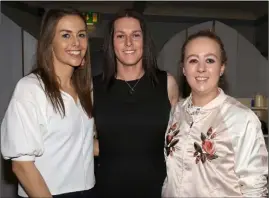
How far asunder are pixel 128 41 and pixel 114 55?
18cm

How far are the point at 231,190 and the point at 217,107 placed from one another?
348 mm

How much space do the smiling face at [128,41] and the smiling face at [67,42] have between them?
0.93 feet

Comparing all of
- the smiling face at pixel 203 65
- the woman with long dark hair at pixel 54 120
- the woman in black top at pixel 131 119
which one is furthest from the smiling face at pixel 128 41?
the smiling face at pixel 203 65

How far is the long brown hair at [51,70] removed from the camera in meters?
1.44

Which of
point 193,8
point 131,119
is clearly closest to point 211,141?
point 131,119

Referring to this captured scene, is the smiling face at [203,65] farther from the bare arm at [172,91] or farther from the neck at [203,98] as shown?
the bare arm at [172,91]

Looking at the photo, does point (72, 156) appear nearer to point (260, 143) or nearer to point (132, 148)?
point (132, 148)

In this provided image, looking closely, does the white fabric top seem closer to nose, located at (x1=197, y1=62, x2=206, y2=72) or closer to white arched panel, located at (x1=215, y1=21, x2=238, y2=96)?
nose, located at (x1=197, y1=62, x2=206, y2=72)

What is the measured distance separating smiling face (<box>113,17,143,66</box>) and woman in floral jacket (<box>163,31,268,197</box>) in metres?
0.29

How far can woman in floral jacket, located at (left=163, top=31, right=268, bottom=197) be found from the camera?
4.33ft

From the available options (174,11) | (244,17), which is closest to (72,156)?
(174,11)

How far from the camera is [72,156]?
1.48m

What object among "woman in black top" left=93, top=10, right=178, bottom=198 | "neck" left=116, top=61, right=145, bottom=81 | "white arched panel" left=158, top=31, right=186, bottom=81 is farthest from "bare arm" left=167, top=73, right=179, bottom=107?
"white arched panel" left=158, top=31, right=186, bottom=81

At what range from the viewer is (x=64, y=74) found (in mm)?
1603
